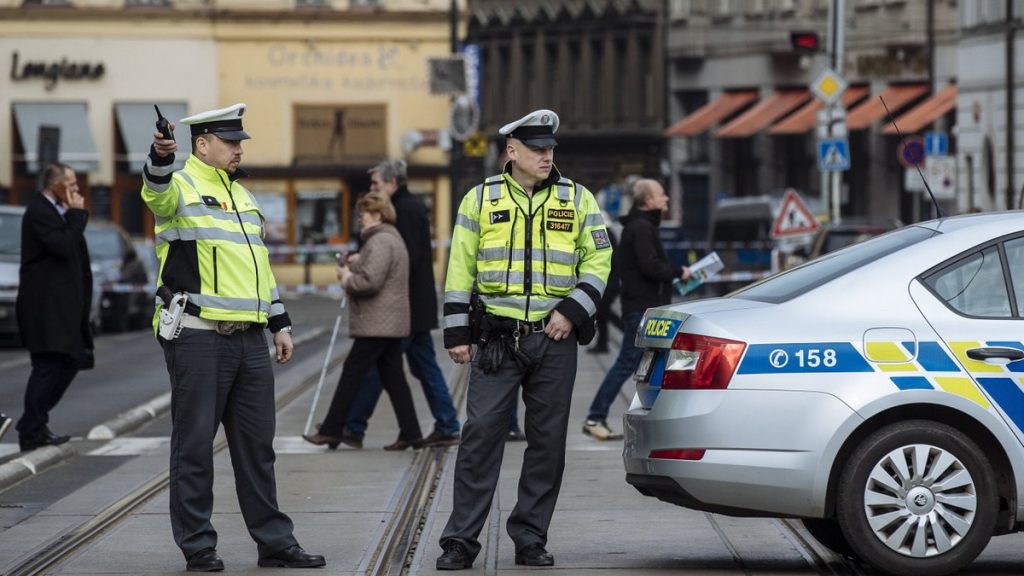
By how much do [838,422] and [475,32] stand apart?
66.3 m

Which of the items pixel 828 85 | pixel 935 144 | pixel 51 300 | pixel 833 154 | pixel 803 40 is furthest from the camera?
pixel 935 144

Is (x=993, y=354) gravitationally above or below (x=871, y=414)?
above

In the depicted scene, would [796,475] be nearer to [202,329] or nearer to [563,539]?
[563,539]

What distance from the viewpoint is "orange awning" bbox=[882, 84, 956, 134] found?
164 ft

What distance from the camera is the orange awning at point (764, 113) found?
59.0m

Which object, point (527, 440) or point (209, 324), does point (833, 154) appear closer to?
point (527, 440)

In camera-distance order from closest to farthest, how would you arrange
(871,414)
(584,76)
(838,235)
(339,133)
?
(871,414), (838,235), (339,133), (584,76)

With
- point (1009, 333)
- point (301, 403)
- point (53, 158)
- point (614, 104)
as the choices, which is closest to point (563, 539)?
point (1009, 333)

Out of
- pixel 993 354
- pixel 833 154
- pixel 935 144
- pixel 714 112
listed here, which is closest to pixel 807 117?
pixel 714 112

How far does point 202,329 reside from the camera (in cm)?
824

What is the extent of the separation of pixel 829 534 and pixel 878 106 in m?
45.3

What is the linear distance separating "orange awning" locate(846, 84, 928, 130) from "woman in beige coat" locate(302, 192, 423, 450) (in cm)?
4083

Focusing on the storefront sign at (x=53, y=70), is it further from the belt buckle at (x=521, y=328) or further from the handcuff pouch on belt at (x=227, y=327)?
the belt buckle at (x=521, y=328)

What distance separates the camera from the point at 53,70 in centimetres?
4691
